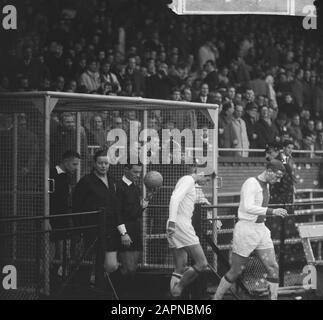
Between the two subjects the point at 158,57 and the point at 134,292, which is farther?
the point at 158,57

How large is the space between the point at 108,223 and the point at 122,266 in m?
0.94

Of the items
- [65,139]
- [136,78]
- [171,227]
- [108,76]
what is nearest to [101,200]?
[171,227]

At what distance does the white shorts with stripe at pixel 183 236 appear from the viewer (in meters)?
13.2

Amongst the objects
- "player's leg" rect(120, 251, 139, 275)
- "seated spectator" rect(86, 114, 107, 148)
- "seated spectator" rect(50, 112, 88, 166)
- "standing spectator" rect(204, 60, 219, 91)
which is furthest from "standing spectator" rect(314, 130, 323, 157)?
"player's leg" rect(120, 251, 139, 275)

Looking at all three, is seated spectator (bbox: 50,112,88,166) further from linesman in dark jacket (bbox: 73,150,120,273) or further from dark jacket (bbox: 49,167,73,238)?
linesman in dark jacket (bbox: 73,150,120,273)

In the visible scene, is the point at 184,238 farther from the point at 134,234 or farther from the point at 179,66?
the point at 179,66

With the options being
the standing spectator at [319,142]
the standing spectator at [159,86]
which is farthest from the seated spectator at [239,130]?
the standing spectator at [319,142]

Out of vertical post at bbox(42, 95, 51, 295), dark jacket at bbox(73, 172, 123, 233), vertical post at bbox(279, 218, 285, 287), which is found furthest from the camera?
vertical post at bbox(279, 218, 285, 287)

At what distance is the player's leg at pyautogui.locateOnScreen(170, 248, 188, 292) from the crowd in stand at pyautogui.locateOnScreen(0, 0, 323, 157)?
86.6 inches

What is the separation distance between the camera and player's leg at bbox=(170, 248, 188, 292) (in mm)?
13391

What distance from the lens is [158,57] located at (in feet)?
69.3

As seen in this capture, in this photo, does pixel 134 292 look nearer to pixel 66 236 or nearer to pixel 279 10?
pixel 66 236
